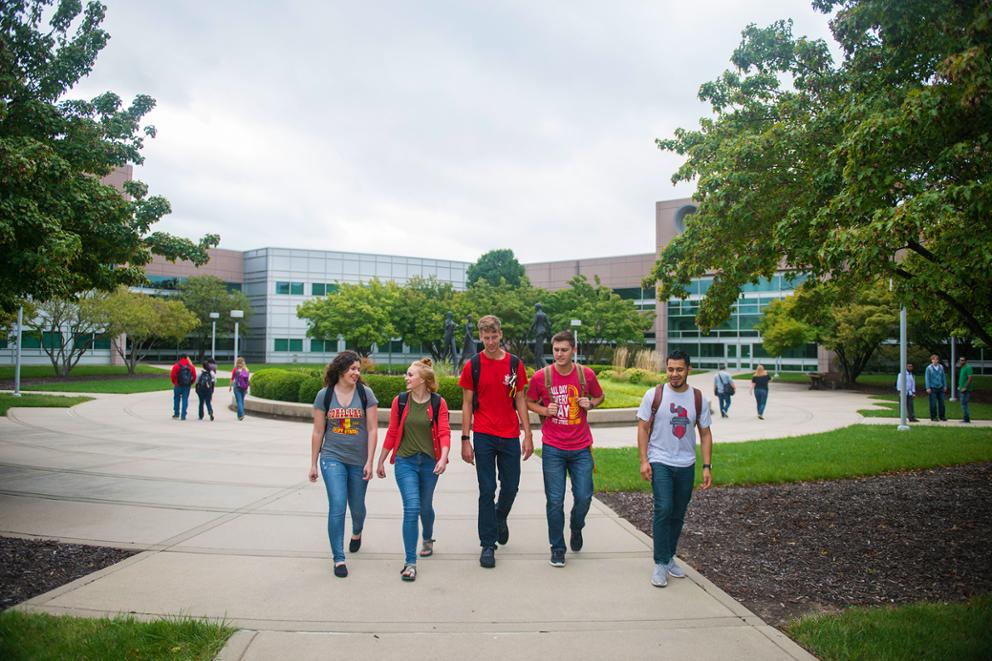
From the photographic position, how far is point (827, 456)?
10484 millimetres

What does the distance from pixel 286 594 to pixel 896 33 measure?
23.8ft

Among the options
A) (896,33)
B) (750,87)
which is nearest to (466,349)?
(750,87)

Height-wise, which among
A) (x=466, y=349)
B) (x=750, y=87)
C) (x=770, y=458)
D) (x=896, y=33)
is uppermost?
(x=750, y=87)

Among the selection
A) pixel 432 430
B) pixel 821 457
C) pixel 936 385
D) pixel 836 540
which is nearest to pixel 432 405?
pixel 432 430

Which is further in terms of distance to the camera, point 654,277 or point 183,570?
point 654,277

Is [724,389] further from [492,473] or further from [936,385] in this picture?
[492,473]

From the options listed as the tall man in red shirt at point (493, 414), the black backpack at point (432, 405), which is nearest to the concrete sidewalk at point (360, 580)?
the tall man in red shirt at point (493, 414)

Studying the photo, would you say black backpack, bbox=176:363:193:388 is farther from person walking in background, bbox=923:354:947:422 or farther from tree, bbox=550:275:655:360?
tree, bbox=550:275:655:360

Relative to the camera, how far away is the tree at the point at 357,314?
137ft

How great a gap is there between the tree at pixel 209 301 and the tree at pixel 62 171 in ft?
153

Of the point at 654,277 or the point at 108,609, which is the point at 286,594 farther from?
the point at 654,277

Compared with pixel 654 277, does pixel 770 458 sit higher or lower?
lower

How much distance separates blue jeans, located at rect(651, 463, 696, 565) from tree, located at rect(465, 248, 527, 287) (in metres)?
58.3

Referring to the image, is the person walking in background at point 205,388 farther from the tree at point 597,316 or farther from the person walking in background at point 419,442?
the tree at point 597,316
